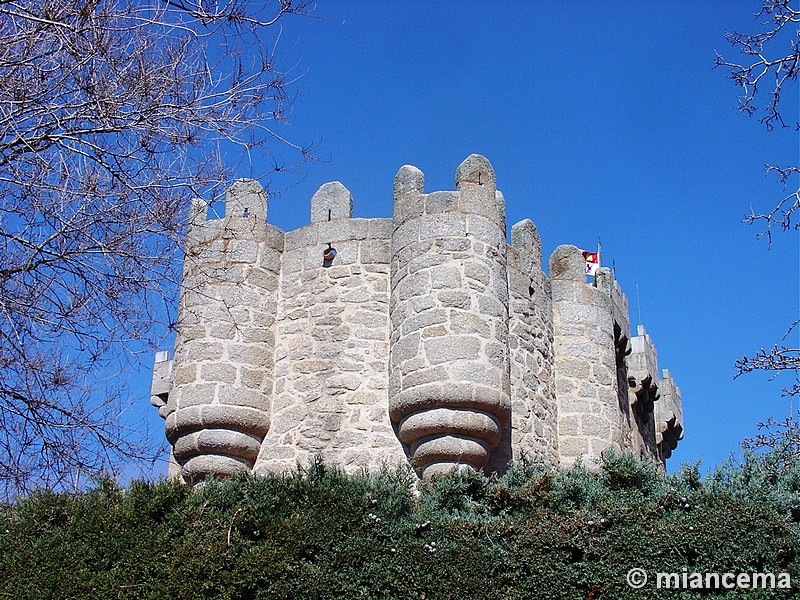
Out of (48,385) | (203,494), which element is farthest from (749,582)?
(48,385)

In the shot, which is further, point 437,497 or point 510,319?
point 510,319

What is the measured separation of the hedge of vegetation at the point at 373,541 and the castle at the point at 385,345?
7.36ft

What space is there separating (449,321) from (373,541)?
126 inches

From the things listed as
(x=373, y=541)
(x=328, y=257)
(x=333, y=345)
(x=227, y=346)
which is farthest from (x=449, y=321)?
(x=373, y=541)

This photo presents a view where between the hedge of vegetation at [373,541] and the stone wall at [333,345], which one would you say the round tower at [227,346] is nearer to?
the stone wall at [333,345]

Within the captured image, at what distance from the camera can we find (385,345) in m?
11.4

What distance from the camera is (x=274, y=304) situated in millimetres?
11961

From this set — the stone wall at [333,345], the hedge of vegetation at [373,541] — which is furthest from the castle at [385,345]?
the hedge of vegetation at [373,541]

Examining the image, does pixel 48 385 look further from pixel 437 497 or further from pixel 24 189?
pixel 437 497

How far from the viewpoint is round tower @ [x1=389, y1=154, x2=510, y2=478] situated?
10.5 m

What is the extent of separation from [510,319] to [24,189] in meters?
5.54

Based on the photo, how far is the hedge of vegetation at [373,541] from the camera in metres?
7.58

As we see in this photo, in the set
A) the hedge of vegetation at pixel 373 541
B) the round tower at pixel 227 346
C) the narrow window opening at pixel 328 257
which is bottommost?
the hedge of vegetation at pixel 373 541

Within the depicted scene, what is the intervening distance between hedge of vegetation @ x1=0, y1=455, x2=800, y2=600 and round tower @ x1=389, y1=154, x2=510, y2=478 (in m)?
1.94
